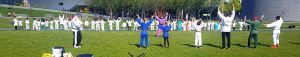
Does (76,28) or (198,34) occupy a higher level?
(76,28)

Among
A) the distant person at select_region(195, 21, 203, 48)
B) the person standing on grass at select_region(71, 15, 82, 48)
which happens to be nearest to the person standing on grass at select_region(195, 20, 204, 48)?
the distant person at select_region(195, 21, 203, 48)

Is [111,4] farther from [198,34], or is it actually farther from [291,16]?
[198,34]

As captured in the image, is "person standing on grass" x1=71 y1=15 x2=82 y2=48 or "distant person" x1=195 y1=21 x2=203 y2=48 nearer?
"person standing on grass" x1=71 y1=15 x2=82 y2=48

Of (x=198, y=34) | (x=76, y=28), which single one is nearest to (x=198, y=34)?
(x=198, y=34)

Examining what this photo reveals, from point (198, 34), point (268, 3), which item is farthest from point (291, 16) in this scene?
point (198, 34)

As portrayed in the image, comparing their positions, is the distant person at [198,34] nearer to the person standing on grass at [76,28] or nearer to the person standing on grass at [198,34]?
the person standing on grass at [198,34]

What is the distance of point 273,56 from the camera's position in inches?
725

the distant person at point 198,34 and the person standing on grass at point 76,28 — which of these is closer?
the person standing on grass at point 76,28

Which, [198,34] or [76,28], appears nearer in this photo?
[76,28]

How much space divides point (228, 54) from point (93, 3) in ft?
299

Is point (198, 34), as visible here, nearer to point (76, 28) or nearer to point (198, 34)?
point (198, 34)

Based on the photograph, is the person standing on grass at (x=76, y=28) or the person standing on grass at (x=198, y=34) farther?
the person standing on grass at (x=198, y=34)

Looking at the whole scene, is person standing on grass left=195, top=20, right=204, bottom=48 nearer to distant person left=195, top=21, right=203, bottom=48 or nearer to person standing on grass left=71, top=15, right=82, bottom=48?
distant person left=195, top=21, right=203, bottom=48

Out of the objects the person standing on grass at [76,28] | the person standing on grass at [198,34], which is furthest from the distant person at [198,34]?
the person standing on grass at [76,28]
